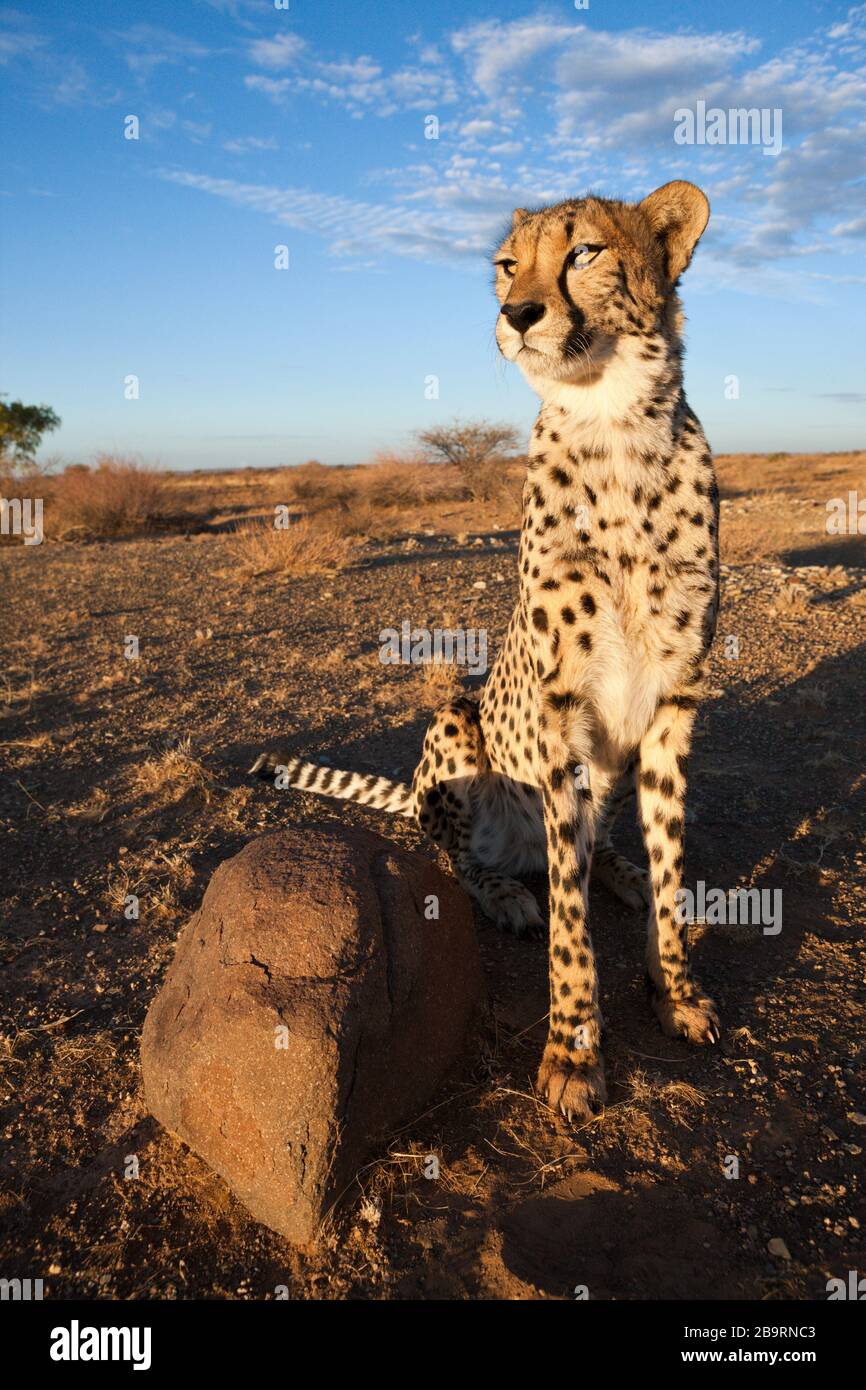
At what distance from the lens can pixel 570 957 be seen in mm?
2561

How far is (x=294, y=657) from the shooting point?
690cm

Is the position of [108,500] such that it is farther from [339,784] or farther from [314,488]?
[339,784]

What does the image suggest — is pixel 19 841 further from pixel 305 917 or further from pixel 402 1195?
pixel 402 1195

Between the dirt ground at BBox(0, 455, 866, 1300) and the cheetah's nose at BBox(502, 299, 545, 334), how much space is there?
6.79ft

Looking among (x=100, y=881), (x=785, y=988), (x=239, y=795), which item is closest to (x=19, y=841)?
(x=100, y=881)

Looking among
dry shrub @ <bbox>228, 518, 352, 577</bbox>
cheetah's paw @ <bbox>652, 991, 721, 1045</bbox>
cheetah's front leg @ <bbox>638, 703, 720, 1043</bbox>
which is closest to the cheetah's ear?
cheetah's front leg @ <bbox>638, 703, 720, 1043</bbox>

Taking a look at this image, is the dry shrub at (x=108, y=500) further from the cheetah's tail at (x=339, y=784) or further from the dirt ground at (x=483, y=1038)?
the cheetah's tail at (x=339, y=784)

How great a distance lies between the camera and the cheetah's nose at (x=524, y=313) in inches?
94.7

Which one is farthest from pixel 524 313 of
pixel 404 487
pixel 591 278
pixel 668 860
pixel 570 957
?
pixel 404 487

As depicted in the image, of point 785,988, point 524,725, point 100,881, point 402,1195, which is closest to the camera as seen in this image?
point 402,1195

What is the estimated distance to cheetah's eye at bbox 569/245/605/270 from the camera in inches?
97.6

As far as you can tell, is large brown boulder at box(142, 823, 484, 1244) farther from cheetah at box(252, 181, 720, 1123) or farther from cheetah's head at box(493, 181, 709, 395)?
cheetah's head at box(493, 181, 709, 395)

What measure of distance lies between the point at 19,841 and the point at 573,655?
2806 millimetres

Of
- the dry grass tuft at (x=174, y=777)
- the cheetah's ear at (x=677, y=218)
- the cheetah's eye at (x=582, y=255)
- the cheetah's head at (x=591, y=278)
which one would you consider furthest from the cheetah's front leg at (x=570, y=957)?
the dry grass tuft at (x=174, y=777)
